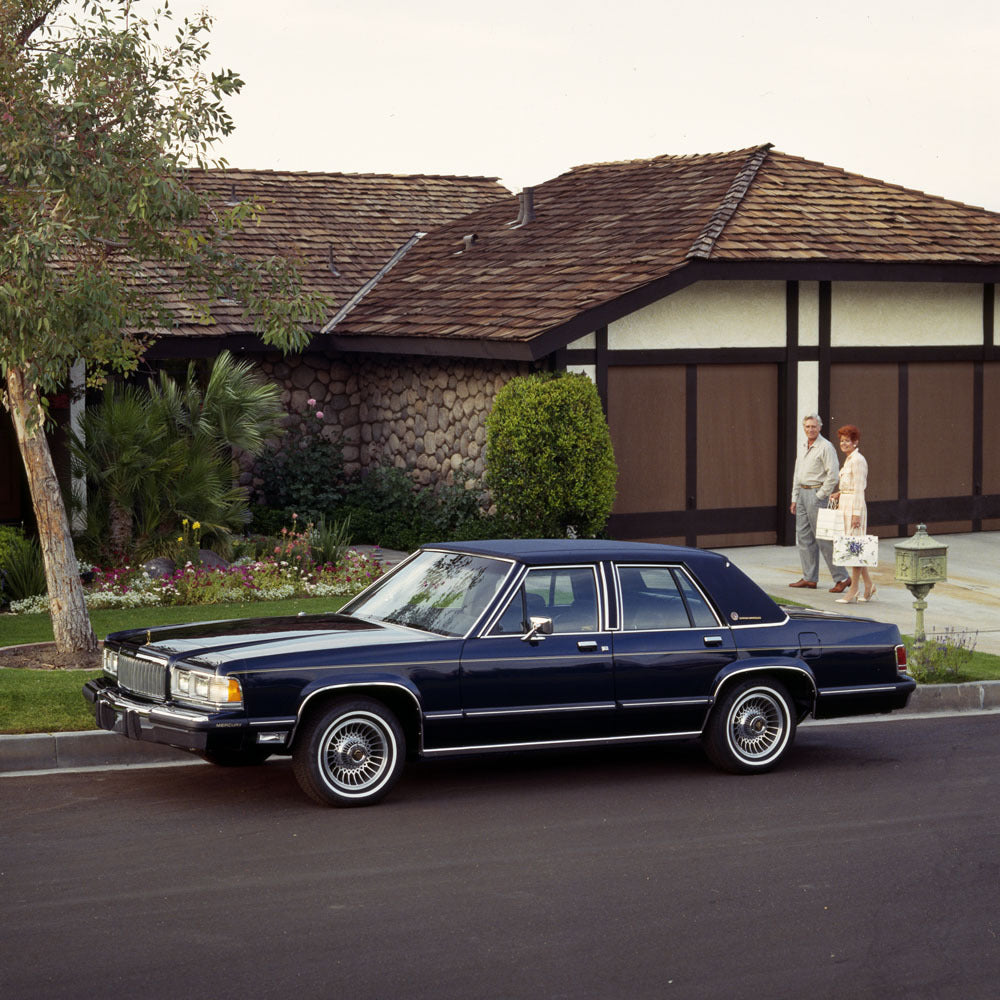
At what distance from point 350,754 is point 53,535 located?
4.96 metres

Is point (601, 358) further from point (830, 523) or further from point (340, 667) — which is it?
point (340, 667)

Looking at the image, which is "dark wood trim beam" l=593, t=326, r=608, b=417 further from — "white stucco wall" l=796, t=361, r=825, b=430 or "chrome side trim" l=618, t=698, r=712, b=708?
"chrome side trim" l=618, t=698, r=712, b=708

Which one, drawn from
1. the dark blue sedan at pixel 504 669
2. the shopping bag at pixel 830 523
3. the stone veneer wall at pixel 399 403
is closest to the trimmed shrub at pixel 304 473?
the stone veneer wall at pixel 399 403

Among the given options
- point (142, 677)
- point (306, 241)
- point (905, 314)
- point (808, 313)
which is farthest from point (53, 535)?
point (306, 241)

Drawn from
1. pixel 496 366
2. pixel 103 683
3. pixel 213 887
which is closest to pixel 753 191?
pixel 496 366

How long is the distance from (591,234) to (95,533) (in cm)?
822

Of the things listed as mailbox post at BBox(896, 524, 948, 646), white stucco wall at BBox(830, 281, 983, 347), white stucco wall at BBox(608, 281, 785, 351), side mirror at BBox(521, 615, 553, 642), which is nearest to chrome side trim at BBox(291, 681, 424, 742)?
side mirror at BBox(521, 615, 553, 642)

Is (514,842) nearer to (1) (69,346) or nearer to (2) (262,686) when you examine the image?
(2) (262,686)

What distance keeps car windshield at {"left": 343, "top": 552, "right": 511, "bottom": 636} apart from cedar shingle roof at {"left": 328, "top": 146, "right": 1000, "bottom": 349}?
9.12 metres

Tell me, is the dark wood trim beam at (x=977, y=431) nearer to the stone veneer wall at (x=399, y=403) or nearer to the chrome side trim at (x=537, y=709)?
the stone veneer wall at (x=399, y=403)

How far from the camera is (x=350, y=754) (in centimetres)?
891

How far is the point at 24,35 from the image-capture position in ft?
42.9

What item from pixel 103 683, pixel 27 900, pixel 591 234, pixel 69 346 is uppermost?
pixel 591 234

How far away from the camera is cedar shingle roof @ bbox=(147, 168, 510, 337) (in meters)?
25.2
